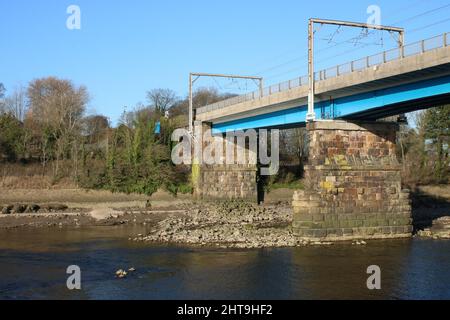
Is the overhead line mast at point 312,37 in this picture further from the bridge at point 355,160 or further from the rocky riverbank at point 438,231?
the rocky riverbank at point 438,231

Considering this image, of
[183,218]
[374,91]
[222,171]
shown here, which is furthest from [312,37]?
[222,171]

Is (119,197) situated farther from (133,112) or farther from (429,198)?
(429,198)

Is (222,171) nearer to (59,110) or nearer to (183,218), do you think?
(183,218)

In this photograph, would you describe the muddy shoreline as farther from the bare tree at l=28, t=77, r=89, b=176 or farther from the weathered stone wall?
the bare tree at l=28, t=77, r=89, b=176

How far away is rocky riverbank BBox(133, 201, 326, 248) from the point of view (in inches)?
1309

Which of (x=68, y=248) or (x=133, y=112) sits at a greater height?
(x=133, y=112)

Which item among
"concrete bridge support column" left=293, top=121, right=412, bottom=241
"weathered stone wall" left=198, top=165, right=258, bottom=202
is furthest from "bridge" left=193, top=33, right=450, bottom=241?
"weathered stone wall" left=198, top=165, right=258, bottom=202

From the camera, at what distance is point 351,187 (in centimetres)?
3469

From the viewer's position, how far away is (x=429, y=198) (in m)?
63.5

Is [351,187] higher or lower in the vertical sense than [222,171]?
lower

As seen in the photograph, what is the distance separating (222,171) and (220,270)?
35.1 m

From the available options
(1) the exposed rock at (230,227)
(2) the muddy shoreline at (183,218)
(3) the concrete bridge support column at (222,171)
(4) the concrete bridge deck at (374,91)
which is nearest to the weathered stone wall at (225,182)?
(3) the concrete bridge support column at (222,171)
